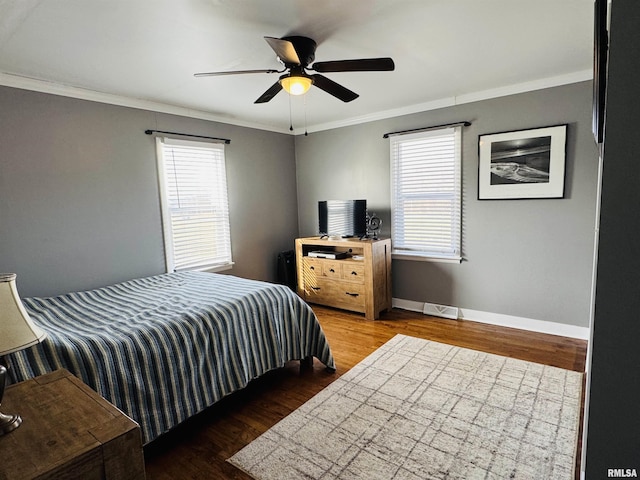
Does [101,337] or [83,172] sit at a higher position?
[83,172]

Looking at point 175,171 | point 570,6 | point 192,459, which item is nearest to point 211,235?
point 175,171

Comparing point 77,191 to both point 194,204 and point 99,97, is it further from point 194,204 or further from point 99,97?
point 194,204

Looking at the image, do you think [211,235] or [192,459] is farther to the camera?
[211,235]

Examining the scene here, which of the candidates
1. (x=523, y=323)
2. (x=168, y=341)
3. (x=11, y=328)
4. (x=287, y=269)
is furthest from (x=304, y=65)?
(x=523, y=323)

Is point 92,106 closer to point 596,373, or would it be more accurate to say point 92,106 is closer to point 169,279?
point 169,279

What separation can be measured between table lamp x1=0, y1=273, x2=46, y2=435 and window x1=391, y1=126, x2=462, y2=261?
3641 mm

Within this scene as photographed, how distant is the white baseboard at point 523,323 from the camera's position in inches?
128

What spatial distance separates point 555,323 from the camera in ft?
11.0

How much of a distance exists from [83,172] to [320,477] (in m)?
3.03

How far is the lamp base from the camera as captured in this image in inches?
39.9

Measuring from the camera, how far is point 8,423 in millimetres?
1031

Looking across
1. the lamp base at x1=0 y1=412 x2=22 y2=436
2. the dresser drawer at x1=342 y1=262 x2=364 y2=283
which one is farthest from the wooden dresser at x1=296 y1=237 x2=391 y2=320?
the lamp base at x1=0 y1=412 x2=22 y2=436

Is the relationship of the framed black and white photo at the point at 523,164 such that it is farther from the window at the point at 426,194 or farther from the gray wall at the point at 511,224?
the window at the point at 426,194

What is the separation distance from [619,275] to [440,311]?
133 inches
